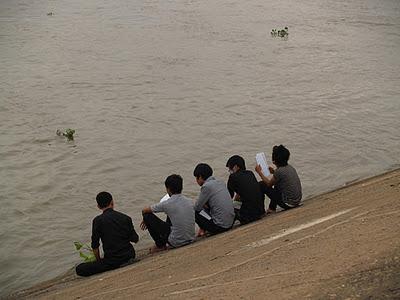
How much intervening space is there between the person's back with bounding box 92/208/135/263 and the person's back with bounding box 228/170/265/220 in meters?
1.79

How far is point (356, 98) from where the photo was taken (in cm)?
1644

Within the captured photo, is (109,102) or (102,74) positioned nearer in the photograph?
(109,102)

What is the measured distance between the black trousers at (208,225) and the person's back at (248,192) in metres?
0.49

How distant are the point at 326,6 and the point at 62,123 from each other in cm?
2670

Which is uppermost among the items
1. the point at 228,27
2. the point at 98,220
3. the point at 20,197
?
the point at 228,27

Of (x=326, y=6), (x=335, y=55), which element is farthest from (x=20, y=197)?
(x=326, y=6)

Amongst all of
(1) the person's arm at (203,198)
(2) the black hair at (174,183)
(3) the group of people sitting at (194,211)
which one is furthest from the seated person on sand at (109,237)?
(1) the person's arm at (203,198)

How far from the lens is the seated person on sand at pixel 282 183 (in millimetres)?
7906

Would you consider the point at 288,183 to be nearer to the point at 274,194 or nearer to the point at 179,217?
the point at 274,194

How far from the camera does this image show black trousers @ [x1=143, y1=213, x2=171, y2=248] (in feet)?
23.7

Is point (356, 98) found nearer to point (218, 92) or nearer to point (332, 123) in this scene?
point (332, 123)

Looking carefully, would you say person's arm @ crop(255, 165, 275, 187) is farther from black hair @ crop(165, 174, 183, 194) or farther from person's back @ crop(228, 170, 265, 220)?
black hair @ crop(165, 174, 183, 194)

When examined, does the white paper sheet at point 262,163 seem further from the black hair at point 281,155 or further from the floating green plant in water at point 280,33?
the floating green plant in water at point 280,33

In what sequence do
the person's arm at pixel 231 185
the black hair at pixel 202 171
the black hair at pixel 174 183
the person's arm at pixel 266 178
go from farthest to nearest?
the person's arm at pixel 266 178, the person's arm at pixel 231 185, the black hair at pixel 202 171, the black hair at pixel 174 183
